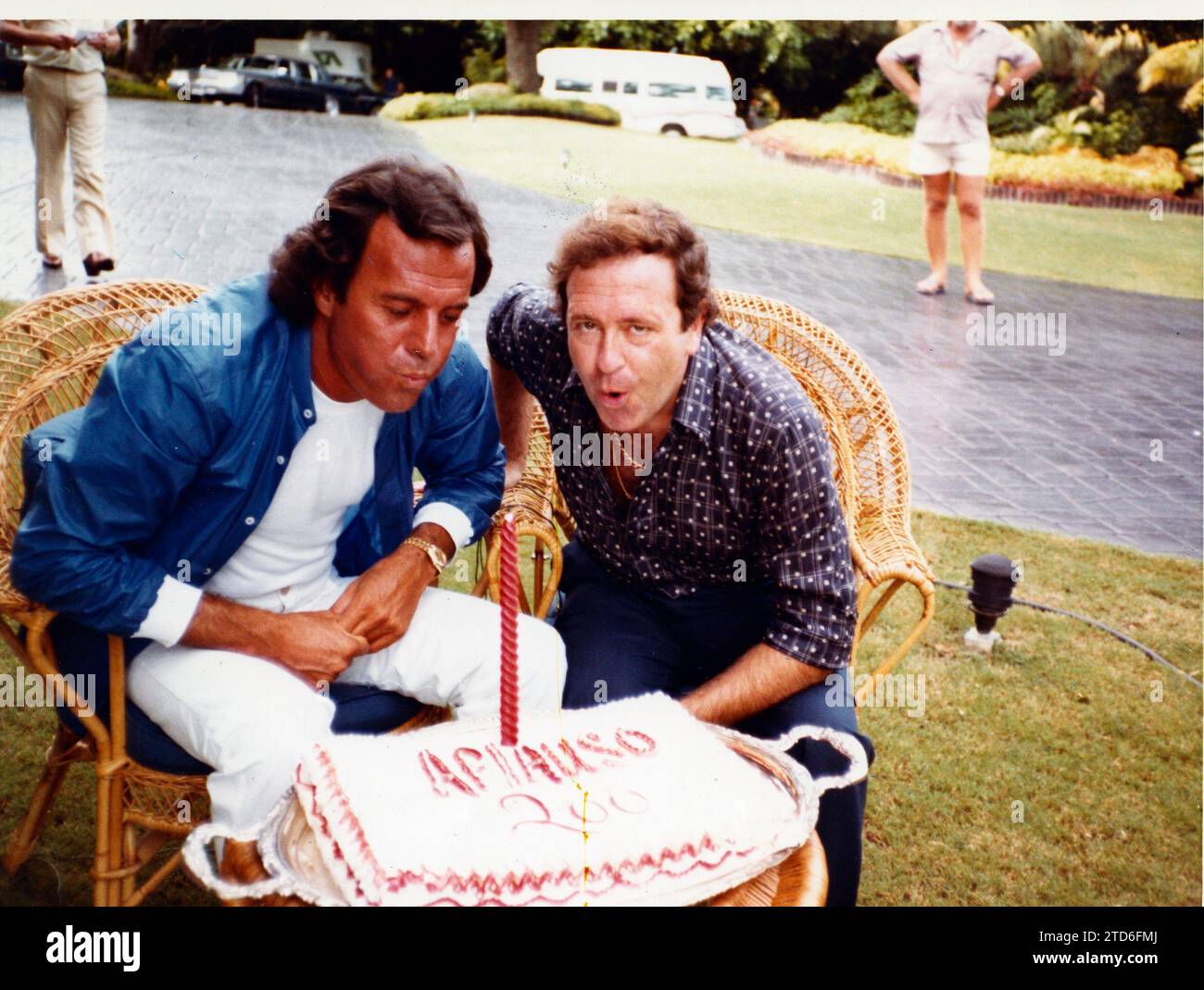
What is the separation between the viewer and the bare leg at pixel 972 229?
277 inches

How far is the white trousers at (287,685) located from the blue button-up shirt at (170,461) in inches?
6.1

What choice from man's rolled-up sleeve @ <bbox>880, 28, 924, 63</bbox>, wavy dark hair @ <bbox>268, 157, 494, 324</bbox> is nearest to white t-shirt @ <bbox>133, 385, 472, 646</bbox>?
wavy dark hair @ <bbox>268, 157, 494, 324</bbox>

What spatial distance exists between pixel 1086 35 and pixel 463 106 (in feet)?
Answer: 12.0

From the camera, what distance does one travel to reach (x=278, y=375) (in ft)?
7.29

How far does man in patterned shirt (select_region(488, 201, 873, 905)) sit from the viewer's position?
229cm

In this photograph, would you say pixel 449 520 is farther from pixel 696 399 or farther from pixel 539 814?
pixel 539 814

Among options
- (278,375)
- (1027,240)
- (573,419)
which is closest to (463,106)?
(573,419)

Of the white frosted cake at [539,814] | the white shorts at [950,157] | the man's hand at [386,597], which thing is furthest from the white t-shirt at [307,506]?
the white shorts at [950,157]

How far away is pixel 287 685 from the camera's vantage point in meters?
2.12

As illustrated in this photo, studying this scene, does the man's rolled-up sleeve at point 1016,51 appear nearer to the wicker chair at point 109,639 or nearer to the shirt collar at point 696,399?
the shirt collar at point 696,399

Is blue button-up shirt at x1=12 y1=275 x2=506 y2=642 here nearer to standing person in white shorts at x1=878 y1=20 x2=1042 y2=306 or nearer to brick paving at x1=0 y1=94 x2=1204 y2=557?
brick paving at x1=0 y1=94 x2=1204 y2=557
